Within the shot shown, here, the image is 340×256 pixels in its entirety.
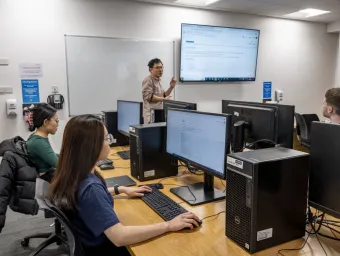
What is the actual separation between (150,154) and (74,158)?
755 mm

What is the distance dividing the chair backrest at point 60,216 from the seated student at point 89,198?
0.04 metres

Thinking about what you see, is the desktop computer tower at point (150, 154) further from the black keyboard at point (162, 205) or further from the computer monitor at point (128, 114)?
the computer monitor at point (128, 114)

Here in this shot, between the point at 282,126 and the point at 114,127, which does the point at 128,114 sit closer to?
the point at 114,127

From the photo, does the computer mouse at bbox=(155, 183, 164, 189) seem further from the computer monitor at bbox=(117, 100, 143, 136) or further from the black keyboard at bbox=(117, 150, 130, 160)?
the computer monitor at bbox=(117, 100, 143, 136)

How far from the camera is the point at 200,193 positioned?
5.39 ft

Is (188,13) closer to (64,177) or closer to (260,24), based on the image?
(260,24)

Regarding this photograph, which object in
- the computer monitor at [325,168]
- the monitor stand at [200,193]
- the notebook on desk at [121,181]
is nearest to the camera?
the computer monitor at [325,168]

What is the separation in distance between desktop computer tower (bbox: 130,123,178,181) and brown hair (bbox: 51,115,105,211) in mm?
629

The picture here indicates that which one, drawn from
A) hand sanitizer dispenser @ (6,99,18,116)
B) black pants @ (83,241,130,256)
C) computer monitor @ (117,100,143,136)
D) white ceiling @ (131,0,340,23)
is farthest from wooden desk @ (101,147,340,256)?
white ceiling @ (131,0,340,23)

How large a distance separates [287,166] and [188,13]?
3772mm

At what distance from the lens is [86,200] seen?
3.83 ft

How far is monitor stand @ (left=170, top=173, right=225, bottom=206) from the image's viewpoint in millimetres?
1547

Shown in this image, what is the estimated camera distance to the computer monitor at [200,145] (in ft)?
4.62

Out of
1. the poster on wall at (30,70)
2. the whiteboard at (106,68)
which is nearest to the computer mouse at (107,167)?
the whiteboard at (106,68)
